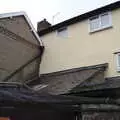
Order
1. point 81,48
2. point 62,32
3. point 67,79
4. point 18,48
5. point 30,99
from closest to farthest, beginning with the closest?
point 30,99 → point 67,79 → point 81,48 → point 18,48 → point 62,32

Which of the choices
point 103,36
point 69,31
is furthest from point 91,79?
point 69,31

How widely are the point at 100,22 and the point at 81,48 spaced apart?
1.75 metres

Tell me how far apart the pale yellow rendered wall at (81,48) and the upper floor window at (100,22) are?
0.24 metres

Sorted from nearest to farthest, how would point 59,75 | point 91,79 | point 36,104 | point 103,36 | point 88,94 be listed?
1. point 36,104
2. point 88,94
3. point 91,79
4. point 103,36
5. point 59,75

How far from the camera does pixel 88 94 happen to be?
11008 mm

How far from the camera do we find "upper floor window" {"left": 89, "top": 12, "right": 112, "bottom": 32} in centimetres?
1489

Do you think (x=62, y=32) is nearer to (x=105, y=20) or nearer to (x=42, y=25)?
(x=42, y=25)

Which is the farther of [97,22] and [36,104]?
[97,22]

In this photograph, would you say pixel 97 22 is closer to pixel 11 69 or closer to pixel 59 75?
pixel 59 75

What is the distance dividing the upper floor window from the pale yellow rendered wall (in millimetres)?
238

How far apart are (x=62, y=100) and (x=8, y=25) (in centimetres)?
870

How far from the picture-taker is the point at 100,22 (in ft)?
49.8

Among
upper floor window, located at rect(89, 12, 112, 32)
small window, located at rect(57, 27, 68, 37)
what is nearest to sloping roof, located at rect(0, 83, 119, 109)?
upper floor window, located at rect(89, 12, 112, 32)

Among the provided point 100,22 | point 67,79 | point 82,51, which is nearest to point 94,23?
point 100,22
